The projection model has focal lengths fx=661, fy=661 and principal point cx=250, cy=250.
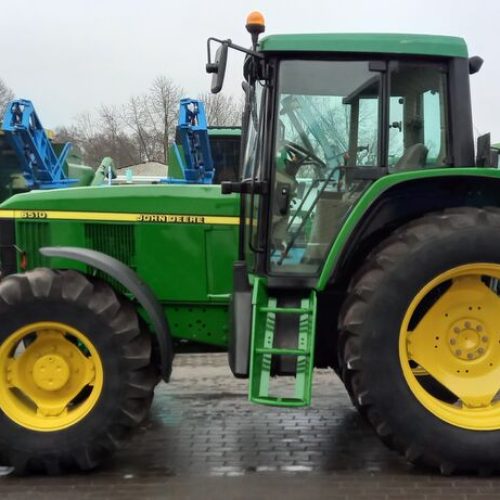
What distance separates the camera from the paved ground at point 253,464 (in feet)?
11.7

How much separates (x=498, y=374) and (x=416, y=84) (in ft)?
5.73

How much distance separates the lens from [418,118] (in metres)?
3.88

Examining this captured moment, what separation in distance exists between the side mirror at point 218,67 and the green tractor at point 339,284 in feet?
0.06

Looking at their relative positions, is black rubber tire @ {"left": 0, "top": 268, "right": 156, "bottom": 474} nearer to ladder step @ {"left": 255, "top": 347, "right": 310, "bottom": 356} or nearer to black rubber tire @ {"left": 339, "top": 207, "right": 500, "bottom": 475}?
ladder step @ {"left": 255, "top": 347, "right": 310, "bottom": 356}

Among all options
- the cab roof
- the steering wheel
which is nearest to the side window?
the cab roof

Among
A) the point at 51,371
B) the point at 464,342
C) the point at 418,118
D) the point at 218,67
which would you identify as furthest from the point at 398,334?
the point at 51,371

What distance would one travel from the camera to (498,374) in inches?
151

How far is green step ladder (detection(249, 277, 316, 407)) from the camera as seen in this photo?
3643 mm

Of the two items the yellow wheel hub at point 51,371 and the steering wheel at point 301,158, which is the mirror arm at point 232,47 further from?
the yellow wheel hub at point 51,371

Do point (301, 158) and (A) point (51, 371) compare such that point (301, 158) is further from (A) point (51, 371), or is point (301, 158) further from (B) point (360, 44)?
(A) point (51, 371)

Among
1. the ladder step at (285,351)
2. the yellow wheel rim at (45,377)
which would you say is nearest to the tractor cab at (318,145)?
the ladder step at (285,351)

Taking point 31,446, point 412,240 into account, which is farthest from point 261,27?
point 31,446

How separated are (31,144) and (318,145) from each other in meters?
7.65

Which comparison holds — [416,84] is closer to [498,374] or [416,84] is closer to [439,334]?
[439,334]
